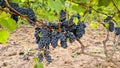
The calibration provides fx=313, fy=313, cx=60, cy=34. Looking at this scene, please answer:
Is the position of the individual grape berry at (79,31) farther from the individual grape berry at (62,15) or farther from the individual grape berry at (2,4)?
the individual grape berry at (2,4)

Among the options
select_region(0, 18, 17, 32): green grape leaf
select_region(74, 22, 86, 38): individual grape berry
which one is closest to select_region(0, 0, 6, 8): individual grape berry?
select_region(0, 18, 17, 32): green grape leaf

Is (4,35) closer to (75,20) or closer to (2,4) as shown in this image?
(2,4)

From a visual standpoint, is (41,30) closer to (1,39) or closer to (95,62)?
(1,39)

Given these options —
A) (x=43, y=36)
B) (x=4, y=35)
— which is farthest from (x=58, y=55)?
(x=4, y=35)

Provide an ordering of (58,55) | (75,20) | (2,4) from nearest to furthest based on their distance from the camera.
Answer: (2,4) → (75,20) → (58,55)

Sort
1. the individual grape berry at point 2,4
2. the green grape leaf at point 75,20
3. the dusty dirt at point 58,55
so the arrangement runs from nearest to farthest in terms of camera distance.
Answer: the individual grape berry at point 2,4 → the green grape leaf at point 75,20 → the dusty dirt at point 58,55

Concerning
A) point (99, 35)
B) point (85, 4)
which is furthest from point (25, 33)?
point (85, 4)

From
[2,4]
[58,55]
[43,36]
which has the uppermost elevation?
[2,4]

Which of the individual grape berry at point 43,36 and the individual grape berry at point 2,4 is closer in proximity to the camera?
the individual grape berry at point 2,4

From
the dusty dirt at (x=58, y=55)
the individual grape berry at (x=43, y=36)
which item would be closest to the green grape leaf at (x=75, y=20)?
the individual grape berry at (x=43, y=36)

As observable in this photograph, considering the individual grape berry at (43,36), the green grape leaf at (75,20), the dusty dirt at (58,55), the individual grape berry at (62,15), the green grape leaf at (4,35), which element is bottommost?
the dusty dirt at (58,55)

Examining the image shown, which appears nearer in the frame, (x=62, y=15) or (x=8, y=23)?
(x=8, y=23)
